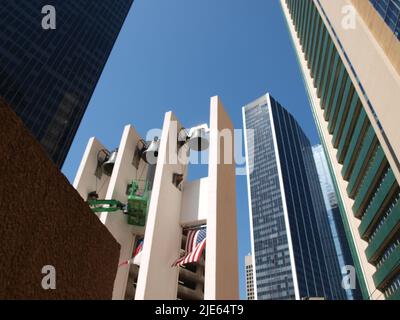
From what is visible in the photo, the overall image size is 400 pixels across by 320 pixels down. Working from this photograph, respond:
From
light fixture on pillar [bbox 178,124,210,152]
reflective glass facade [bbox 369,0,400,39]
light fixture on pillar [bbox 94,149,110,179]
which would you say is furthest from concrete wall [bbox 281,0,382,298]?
light fixture on pillar [bbox 94,149,110,179]

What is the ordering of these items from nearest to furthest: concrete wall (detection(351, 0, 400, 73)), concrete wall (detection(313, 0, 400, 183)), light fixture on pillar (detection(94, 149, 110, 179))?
concrete wall (detection(351, 0, 400, 73)) < concrete wall (detection(313, 0, 400, 183)) < light fixture on pillar (detection(94, 149, 110, 179))

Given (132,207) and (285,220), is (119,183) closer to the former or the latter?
(132,207)

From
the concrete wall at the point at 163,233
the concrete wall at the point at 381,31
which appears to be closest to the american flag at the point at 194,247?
the concrete wall at the point at 163,233

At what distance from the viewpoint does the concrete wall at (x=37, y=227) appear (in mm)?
3641

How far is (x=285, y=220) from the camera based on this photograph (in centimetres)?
15975

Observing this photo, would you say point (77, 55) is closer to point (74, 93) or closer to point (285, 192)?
point (74, 93)

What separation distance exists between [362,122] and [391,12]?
18.9 meters

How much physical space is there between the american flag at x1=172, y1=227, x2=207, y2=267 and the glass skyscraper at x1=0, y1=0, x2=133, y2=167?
46.4 m

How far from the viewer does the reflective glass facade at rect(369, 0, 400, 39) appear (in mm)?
26844

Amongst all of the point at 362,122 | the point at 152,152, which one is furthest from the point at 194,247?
the point at 362,122

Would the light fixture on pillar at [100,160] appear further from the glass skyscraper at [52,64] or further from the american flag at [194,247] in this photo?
the glass skyscraper at [52,64]

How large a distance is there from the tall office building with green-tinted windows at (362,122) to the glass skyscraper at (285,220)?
10402 centimetres

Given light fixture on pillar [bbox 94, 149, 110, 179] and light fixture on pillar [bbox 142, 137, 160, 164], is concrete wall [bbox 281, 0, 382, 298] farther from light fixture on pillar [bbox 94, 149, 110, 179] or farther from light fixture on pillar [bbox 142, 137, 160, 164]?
light fixture on pillar [bbox 94, 149, 110, 179]

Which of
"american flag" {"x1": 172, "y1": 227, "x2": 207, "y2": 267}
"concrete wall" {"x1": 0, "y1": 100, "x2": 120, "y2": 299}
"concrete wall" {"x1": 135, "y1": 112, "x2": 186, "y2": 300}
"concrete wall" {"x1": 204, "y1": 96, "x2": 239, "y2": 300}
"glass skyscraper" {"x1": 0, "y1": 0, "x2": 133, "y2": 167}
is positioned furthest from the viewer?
"glass skyscraper" {"x1": 0, "y1": 0, "x2": 133, "y2": 167}
